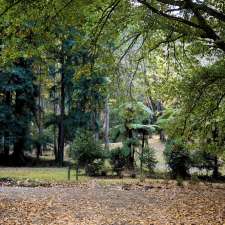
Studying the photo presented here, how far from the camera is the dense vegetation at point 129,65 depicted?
1214 cm

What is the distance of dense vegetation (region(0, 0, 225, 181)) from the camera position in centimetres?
1214

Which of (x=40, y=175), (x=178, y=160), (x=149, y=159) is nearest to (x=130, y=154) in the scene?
(x=149, y=159)

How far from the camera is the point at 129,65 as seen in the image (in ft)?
64.8

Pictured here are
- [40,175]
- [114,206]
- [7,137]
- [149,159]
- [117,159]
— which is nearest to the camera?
[114,206]

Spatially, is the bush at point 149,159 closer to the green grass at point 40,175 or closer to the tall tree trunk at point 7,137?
the green grass at point 40,175

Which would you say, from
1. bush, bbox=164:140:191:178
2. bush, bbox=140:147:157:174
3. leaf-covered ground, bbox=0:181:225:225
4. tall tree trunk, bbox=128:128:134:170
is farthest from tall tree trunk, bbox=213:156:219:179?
leaf-covered ground, bbox=0:181:225:225

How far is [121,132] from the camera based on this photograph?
32.0 m

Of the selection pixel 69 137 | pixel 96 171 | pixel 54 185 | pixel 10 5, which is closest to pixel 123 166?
pixel 96 171

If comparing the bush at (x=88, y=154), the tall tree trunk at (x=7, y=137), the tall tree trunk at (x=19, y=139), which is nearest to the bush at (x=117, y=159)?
the bush at (x=88, y=154)

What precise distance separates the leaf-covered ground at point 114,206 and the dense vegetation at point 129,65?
289 centimetres

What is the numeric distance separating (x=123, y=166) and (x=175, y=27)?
15386mm

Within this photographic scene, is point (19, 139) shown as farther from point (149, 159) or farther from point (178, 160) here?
point (178, 160)

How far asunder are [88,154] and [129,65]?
8.95 m

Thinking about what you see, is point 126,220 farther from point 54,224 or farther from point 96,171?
point 96,171
